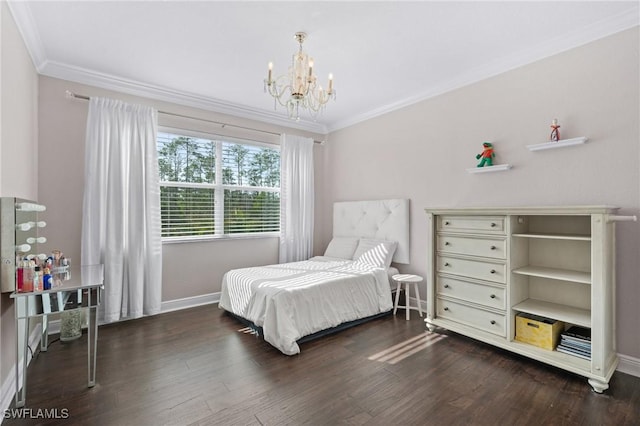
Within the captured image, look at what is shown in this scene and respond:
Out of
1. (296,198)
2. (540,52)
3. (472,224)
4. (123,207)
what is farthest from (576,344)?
(123,207)

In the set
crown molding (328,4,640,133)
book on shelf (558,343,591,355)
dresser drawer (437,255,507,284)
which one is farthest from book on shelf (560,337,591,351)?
crown molding (328,4,640,133)

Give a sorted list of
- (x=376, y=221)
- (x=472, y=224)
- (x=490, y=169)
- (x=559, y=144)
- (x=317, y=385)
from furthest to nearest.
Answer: (x=376, y=221)
(x=490, y=169)
(x=472, y=224)
(x=559, y=144)
(x=317, y=385)

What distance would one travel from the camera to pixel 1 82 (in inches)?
74.4

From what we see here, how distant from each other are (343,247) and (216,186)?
1.93 metres

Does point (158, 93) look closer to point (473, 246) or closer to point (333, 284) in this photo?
point (333, 284)

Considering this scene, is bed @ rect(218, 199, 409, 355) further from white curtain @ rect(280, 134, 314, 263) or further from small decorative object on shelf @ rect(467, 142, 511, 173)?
small decorative object on shelf @ rect(467, 142, 511, 173)

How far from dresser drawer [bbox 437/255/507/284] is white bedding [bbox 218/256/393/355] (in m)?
0.76

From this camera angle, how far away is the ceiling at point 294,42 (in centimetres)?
221

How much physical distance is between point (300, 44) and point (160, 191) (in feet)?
7.75

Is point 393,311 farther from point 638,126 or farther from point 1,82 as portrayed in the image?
point 1,82

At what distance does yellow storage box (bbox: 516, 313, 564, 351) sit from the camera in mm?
2346

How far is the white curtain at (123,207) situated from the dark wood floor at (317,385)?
0.57 m

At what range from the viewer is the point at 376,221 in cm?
423

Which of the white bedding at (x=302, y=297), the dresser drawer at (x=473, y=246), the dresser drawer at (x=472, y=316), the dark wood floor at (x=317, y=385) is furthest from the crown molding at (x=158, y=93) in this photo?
the dresser drawer at (x=472, y=316)
